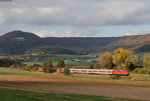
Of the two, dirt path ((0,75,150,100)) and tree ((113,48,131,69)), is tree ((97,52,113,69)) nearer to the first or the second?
tree ((113,48,131,69))

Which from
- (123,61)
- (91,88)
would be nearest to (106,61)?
(123,61)

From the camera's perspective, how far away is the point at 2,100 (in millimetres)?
21578

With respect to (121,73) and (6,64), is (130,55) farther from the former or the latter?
(6,64)

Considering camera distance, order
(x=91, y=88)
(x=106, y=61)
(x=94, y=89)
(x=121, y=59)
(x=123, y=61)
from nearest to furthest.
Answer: (x=94, y=89) → (x=91, y=88) → (x=121, y=59) → (x=123, y=61) → (x=106, y=61)

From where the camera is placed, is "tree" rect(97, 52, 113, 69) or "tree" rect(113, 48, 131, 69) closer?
"tree" rect(113, 48, 131, 69)

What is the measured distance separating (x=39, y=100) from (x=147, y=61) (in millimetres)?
106080

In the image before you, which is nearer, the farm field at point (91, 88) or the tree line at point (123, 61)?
the farm field at point (91, 88)

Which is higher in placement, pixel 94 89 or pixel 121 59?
pixel 121 59

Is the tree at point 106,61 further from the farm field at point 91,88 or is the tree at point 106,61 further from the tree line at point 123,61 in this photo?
the farm field at point 91,88

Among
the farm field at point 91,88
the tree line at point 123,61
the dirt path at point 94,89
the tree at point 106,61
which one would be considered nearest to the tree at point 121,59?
the tree line at point 123,61

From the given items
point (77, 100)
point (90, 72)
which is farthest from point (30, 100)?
point (90, 72)

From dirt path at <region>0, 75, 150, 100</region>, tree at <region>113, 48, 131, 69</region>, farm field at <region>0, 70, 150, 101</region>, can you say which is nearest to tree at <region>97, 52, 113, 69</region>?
tree at <region>113, 48, 131, 69</region>

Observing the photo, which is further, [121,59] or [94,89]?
[121,59]

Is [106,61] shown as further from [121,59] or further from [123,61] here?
[123,61]
